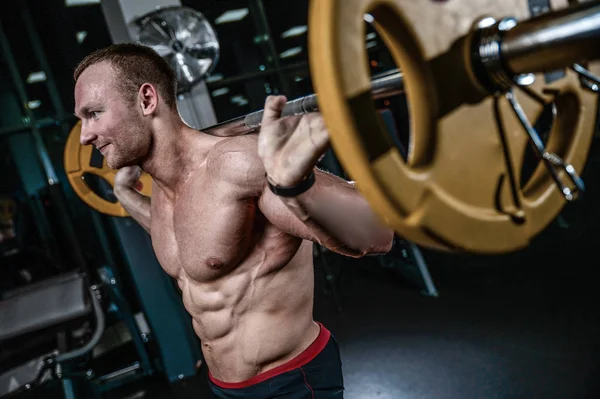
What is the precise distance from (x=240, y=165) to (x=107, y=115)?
381 millimetres

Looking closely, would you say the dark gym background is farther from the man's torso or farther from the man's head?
the man's head

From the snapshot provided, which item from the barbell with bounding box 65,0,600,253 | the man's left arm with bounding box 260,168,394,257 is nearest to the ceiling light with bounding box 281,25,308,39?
the man's left arm with bounding box 260,168,394,257

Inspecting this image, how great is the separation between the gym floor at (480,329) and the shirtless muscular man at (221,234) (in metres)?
1.46

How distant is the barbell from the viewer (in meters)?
0.40

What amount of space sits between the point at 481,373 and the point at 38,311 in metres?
2.39

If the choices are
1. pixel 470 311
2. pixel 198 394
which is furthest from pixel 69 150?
pixel 470 311

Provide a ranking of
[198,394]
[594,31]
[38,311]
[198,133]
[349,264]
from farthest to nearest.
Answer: [349,264] → [198,394] → [38,311] → [198,133] → [594,31]

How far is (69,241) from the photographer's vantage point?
327 cm

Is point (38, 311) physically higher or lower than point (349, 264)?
higher

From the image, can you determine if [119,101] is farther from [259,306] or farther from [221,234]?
[259,306]

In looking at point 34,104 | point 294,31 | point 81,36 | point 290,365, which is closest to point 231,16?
point 294,31

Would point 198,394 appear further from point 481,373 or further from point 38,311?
point 481,373

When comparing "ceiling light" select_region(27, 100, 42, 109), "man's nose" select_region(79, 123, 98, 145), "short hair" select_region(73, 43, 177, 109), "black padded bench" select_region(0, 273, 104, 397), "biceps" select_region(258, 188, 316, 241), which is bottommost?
"black padded bench" select_region(0, 273, 104, 397)

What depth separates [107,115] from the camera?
1129 millimetres
